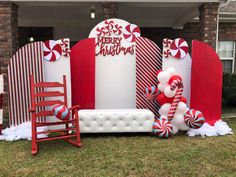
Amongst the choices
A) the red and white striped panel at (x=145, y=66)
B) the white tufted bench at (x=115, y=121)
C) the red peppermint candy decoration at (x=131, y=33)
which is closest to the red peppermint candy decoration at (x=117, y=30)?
the red peppermint candy decoration at (x=131, y=33)

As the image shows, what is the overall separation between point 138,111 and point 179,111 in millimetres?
811

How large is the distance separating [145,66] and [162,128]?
4.71ft

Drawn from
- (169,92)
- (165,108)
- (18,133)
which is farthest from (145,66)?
(18,133)

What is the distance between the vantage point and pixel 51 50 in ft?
16.0

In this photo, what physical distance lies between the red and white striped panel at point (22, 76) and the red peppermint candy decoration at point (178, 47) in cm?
274

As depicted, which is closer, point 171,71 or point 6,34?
point 171,71

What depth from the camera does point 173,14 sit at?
8070mm

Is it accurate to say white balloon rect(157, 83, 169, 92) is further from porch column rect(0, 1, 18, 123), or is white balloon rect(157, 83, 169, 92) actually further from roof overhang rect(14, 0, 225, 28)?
porch column rect(0, 1, 18, 123)

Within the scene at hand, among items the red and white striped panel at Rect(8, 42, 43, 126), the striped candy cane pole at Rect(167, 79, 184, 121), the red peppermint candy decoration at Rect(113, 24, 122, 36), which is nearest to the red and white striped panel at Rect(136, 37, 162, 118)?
the red peppermint candy decoration at Rect(113, 24, 122, 36)

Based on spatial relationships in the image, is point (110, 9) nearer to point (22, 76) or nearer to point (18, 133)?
point (22, 76)

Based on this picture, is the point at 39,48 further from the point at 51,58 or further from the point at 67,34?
the point at 67,34

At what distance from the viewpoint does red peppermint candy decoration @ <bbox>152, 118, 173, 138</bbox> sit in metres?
4.54

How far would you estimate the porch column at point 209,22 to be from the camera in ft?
19.9

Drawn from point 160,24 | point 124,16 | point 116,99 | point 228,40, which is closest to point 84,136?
point 116,99
